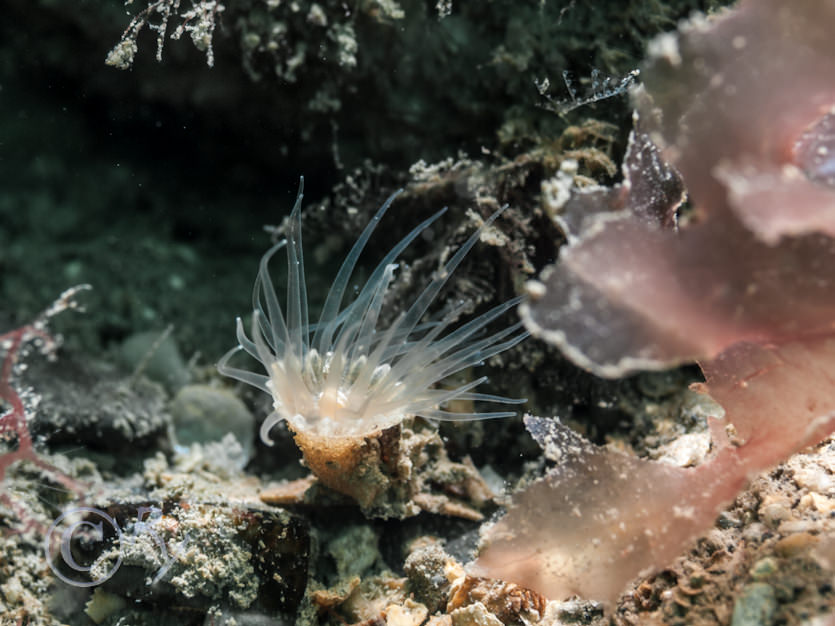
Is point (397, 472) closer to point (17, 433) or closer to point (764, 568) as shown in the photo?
point (764, 568)

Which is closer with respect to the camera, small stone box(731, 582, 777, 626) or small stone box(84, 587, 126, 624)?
small stone box(731, 582, 777, 626)

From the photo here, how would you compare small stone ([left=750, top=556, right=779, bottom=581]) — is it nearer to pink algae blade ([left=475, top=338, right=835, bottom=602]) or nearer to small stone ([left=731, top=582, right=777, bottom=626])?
small stone ([left=731, top=582, right=777, bottom=626])

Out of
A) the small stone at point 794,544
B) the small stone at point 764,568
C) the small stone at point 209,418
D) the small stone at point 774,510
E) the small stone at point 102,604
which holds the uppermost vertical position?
the small stone at point 209,418

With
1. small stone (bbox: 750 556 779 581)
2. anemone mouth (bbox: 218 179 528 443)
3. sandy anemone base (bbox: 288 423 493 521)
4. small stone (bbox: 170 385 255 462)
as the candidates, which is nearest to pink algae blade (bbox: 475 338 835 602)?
small stone (bbox: 750 556 779 581)

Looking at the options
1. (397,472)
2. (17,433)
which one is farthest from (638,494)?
(17,433)

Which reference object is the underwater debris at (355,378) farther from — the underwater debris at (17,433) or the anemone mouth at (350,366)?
the underwater debris at (17,433)

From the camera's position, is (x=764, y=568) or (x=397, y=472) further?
(x=397, y=472)

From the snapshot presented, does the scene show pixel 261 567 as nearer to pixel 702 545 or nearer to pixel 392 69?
pixel 702 545

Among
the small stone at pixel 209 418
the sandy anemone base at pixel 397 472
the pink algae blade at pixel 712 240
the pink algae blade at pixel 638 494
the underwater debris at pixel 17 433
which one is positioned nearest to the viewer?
the pink algae blade at pixel 712 240

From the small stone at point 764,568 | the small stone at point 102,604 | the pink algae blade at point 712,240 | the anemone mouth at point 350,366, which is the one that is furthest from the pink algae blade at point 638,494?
the small stone at point 102,604
